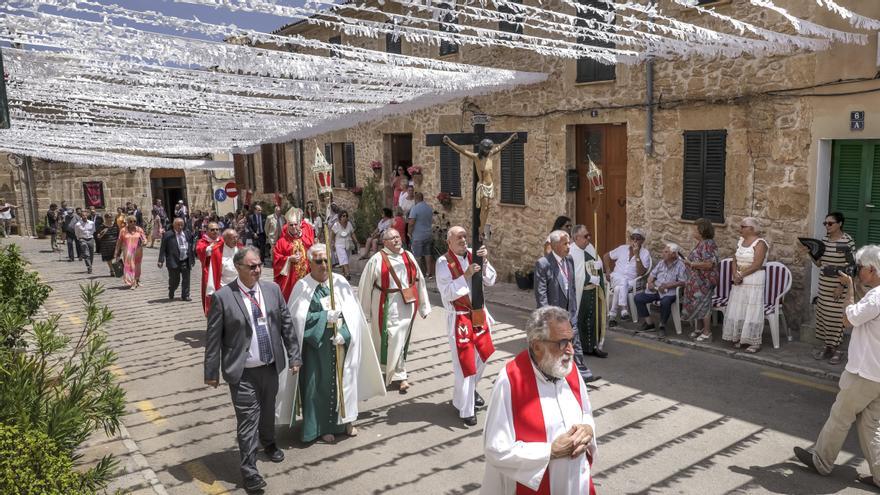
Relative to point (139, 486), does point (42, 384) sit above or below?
above

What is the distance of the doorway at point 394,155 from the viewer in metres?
17.5

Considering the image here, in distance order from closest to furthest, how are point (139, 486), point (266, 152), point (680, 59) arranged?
point (139, 486) < point (680, 59) < point (266, 152)

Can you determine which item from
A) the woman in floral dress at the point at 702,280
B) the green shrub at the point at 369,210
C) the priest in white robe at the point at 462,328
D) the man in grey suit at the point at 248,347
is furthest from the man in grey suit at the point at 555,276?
the green shrub at the point at 369,210

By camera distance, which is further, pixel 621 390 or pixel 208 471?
pixel 621 390

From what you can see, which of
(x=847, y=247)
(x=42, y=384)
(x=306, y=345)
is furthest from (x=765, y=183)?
(x=42, y=384)

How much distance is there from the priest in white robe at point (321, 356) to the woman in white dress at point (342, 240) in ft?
29.1

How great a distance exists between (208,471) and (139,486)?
2.29 feet

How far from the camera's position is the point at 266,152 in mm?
25000

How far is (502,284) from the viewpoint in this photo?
13.5 meters

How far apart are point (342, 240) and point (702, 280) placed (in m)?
8.30

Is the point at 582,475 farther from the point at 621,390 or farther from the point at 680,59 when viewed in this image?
the point at 680,59

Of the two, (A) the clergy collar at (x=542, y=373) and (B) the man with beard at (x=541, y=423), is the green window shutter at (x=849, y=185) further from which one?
(A) the clergy collar at (x=542, y=373)

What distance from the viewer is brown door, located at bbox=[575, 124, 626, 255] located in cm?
1154

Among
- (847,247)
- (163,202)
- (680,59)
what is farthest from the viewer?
(163,202)
